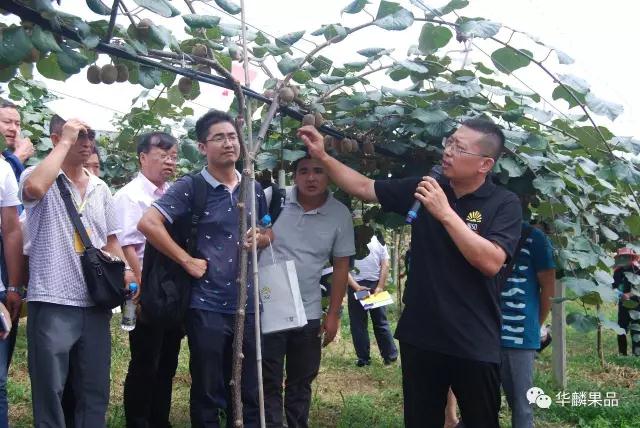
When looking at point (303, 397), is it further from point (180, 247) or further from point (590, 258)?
point (590, 258)

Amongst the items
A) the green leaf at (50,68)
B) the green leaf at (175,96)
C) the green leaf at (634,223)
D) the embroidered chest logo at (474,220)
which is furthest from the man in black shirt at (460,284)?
the green leaf at (50,68)

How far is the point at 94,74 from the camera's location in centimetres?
243

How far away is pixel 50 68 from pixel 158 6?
584mm

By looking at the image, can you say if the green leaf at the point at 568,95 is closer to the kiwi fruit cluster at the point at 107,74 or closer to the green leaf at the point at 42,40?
the kiwi fruit cluster at the point at 107,74

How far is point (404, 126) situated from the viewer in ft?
10.3

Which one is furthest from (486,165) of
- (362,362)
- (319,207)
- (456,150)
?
(362,362)

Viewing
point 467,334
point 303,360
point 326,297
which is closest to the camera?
point 467,334

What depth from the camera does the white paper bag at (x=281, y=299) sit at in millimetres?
3139

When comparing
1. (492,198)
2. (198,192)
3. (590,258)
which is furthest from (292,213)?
(590,258)

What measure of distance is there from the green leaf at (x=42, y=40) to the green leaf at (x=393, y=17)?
113 centimetres

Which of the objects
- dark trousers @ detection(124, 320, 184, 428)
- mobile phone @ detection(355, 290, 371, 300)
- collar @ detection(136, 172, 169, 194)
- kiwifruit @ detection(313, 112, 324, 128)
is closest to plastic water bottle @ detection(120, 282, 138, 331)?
dark trousers @ detection(124, 320, 184, 428)

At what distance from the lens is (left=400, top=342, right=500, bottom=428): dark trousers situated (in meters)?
2.65

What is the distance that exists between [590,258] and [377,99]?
1.09 m

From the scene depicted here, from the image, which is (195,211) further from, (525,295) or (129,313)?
(525,295)
